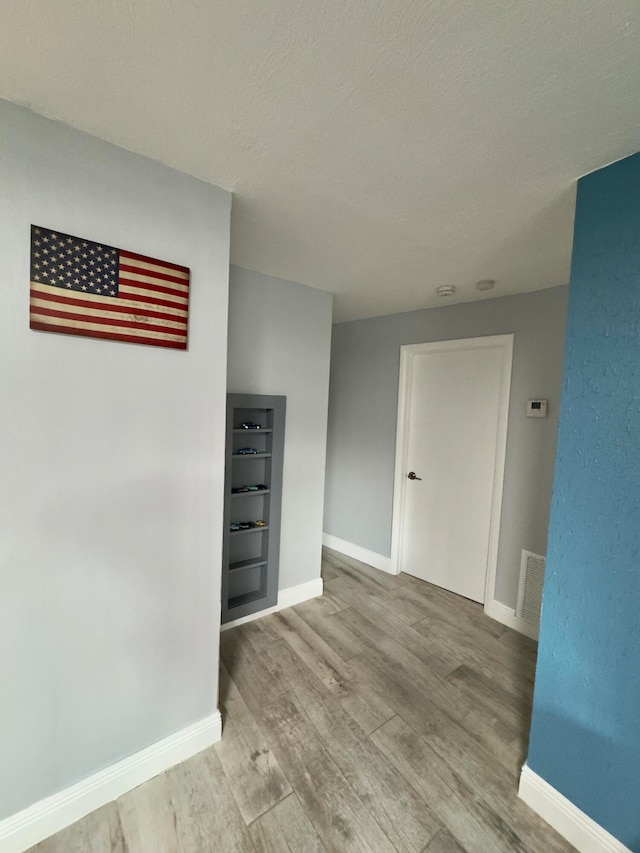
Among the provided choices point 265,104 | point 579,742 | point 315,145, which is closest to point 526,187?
Result: point 315,145

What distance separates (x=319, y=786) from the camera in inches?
54.9

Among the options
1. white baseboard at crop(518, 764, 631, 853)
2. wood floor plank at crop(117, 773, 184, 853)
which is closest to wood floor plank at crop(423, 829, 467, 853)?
white baseboard at crop(518, 764, 631, 853)

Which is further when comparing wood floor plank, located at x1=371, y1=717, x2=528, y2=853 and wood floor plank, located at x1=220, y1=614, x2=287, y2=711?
wood floor plank, located at x1=220, y1=614, x2=287, y2=711

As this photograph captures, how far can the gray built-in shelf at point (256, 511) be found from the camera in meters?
2.37

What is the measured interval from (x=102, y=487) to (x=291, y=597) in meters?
1.89

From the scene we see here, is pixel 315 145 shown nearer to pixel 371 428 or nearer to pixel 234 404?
pixel 234 404

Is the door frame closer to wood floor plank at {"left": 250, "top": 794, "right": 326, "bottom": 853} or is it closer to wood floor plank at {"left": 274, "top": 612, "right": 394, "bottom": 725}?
wood floor plank at {"left": 274, "top": 612, "right": 394, "bottom": 725}

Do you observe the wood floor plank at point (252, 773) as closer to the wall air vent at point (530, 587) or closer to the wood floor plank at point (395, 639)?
the wood floor plank at point (395, 639)

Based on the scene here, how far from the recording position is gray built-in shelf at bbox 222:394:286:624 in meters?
2.37

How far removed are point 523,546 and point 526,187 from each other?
7.29 ft

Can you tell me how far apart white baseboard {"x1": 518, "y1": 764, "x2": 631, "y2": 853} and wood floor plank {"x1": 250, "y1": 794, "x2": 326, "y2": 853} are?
2.70 ft

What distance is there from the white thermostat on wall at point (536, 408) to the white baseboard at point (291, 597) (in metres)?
2.04

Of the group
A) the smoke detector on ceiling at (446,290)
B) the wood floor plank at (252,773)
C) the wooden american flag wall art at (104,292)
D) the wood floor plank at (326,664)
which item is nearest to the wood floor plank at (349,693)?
the wood floor plank at (326,664)

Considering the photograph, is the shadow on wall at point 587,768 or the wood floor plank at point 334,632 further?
the wood floor plank at point 334,632
